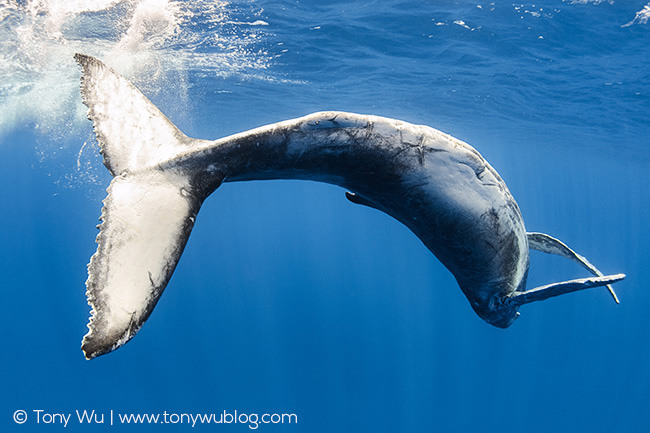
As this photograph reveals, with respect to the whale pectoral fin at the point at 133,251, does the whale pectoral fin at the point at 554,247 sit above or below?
below

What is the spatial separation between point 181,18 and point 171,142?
1319 cm

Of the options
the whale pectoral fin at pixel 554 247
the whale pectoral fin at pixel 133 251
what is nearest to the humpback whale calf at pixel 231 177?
the whale pectoral fin at pixel 133 251

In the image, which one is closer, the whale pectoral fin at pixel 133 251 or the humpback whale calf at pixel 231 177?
the whale pectoral fin at pixel 133 251

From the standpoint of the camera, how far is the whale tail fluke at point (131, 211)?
2.26 metres

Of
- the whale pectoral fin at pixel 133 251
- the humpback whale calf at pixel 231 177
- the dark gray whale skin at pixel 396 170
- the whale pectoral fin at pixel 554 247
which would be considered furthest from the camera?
the whale pectoral fin at pixel 554 247

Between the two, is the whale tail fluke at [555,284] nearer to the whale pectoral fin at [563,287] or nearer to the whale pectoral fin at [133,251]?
the whale pectoral fin at [563,287]

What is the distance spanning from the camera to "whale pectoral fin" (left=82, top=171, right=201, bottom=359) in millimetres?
2207

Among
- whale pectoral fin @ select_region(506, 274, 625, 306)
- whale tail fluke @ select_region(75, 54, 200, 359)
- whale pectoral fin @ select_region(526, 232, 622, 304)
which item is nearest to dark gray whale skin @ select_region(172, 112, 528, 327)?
whale tail fluke @ select_region(75, 54, 200, 359)

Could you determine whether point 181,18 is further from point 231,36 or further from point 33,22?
point 33,22

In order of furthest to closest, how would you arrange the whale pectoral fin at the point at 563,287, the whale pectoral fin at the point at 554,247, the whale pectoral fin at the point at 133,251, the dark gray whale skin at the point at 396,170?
the whale pectoral fin at the point at 554,247, the whale pectoral fin at the point at 563,287, the dark gray whale skin at the point at 396,170, the whale pectoral fin at the point at 133,251

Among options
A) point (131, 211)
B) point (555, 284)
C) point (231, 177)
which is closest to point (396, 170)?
point (231, 177)

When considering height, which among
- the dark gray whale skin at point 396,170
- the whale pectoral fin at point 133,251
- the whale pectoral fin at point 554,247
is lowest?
the whale pectoral fin at point 554,247

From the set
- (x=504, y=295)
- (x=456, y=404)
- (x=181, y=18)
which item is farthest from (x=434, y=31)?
(x=456, y=404)

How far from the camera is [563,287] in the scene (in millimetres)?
3312
